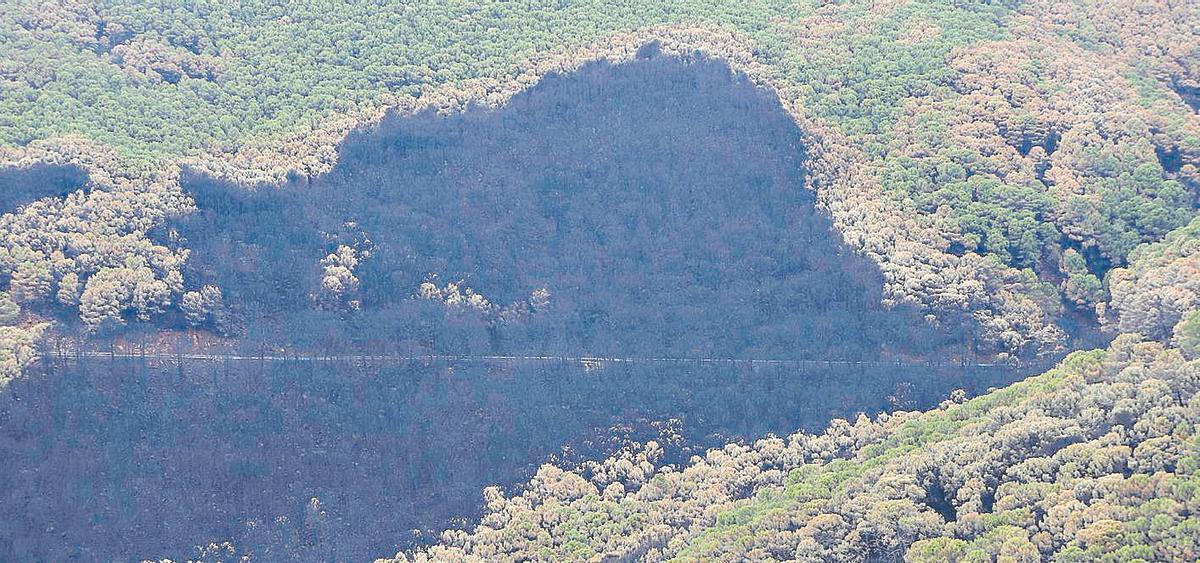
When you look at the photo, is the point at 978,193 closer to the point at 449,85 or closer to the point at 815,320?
the point at 815,320

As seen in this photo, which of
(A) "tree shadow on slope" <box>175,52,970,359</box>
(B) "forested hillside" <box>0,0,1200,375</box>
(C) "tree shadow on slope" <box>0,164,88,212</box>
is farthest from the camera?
(B) "forested hillside" <box>0,0,1200,375</box>

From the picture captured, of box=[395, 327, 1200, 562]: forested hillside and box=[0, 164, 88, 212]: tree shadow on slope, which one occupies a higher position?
box=[0, 164, 88, 212]: tree shadow on slope

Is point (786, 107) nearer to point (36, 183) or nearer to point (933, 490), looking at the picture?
point (933, 490)

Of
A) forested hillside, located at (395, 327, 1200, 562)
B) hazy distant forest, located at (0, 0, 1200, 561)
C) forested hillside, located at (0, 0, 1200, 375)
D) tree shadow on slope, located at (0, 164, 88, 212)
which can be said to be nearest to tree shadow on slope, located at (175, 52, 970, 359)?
hazy distant forest, located at (0, 0, 1200, 561)

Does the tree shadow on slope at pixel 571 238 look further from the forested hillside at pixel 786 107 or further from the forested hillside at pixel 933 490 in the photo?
the forested hillside at pixel 933 490

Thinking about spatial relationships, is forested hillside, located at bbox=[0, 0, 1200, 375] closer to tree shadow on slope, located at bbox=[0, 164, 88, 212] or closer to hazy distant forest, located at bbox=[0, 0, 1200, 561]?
hazy distant forest, located at bbox=[0, 0, 1200, 561]

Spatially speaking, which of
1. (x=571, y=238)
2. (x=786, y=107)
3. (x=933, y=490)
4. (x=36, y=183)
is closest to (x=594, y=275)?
(x=571, y=238)

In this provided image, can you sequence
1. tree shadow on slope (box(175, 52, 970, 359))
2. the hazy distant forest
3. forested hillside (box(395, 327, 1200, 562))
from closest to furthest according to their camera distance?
forested hillside (box(395, 327, 1200, 562)), the hazy distant forest, tree shadow on slope (box(175, 52, 970, 359))
